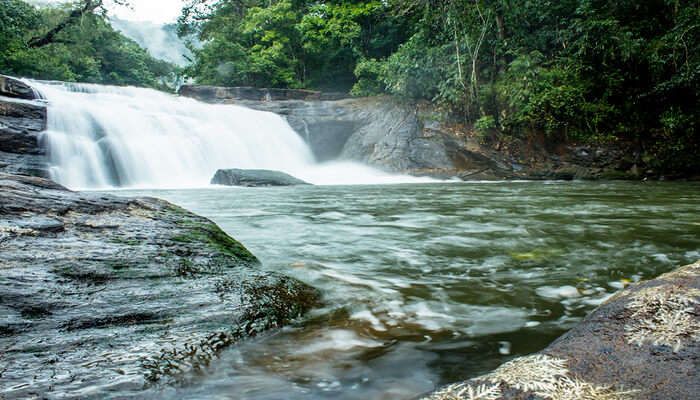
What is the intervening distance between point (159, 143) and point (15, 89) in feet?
12.0

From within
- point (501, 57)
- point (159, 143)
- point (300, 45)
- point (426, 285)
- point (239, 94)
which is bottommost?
point (426, 285)

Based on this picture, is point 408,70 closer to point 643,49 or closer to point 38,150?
point 643,49

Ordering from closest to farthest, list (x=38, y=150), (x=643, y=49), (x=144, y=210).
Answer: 1. (x=144, y=210)
2. (x=38, y=150)
3. (x=643, y=49)

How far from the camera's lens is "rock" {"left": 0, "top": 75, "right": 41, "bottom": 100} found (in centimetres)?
1016

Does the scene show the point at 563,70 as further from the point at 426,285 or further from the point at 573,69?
the point at 426,285

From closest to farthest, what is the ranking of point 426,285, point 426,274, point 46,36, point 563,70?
point 426,285, point 426,274, point 563,70, point 46,36

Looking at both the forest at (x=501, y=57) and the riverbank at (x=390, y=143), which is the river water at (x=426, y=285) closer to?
the riverbank at (x=390, y=143)

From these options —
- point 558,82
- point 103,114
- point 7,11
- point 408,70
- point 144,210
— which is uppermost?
point 7,11

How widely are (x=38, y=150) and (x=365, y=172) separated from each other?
909 centimetres

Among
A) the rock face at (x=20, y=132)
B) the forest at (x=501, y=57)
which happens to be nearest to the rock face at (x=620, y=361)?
the forest at (x=501, y=57)

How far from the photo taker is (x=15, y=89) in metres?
10.3

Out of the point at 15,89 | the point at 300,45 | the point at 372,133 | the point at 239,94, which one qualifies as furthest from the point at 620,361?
the point at 300,45

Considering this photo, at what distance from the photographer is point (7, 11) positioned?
1748cm

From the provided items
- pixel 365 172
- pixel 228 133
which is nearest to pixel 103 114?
pixel 228 133
